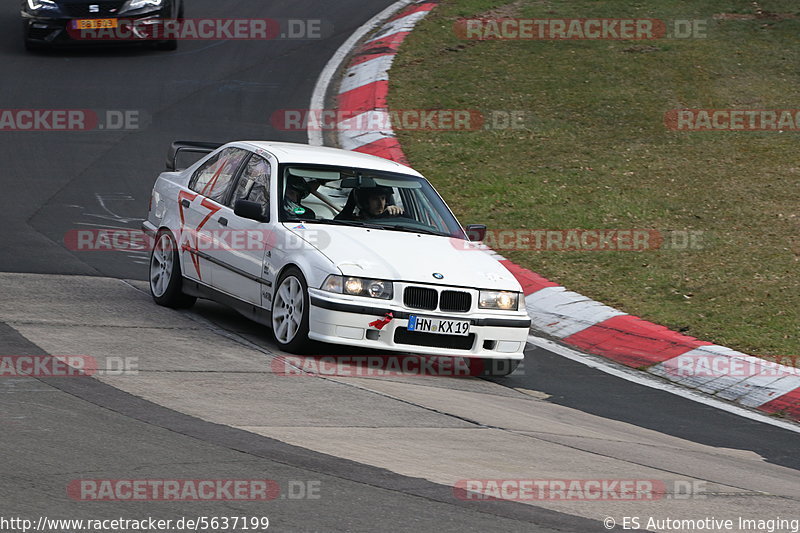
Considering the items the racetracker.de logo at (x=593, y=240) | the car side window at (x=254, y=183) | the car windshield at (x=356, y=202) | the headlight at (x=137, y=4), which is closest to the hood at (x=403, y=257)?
the car windshield at (x=356, y=202)

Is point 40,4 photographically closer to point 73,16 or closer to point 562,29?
point 73,16

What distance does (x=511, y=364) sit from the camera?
9.12 m

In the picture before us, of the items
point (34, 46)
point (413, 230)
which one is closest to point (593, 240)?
point (413, 230)

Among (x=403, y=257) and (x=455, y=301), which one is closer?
(x=455, y=301)

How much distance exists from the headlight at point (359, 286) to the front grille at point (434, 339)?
0.94 feet

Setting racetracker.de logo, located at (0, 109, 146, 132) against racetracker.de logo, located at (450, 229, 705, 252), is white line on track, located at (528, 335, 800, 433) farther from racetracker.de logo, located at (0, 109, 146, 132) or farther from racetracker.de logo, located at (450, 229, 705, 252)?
racetracker.de logo, located at (0, 109, 146, 132)

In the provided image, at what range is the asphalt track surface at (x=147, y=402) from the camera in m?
5.44

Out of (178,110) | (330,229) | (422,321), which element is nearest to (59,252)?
(330,229)

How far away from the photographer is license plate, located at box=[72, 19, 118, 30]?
1984 centimetres

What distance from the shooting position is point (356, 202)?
9500 mm

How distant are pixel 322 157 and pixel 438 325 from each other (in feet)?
6.86

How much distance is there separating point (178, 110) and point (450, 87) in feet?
13.7

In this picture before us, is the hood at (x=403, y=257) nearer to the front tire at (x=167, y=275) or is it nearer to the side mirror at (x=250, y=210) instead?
the side mirror at (x=250, y=210)

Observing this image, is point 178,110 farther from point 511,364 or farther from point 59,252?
point 511,364
